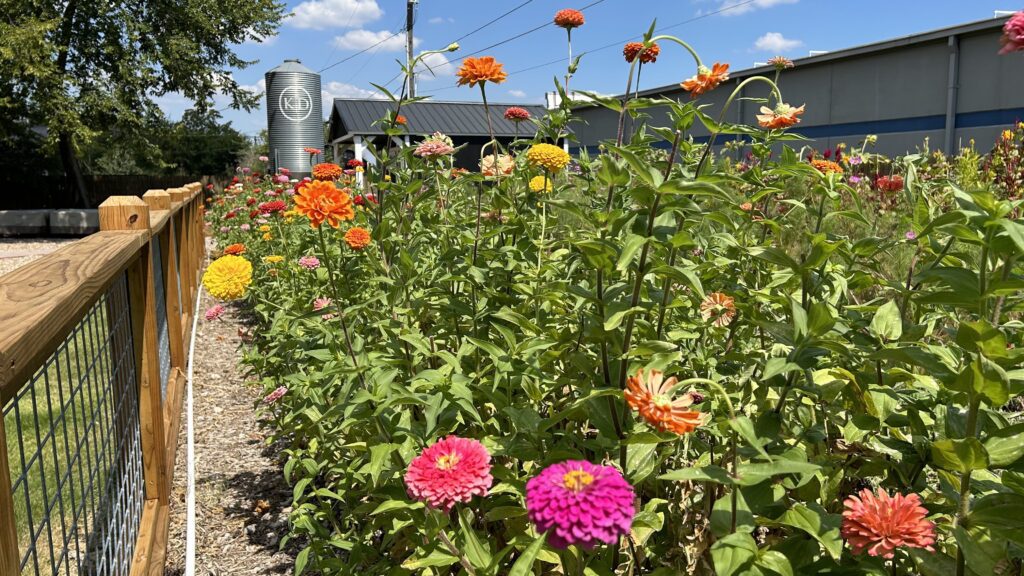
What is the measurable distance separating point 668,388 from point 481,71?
5.00 feet

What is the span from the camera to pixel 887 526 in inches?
36.5

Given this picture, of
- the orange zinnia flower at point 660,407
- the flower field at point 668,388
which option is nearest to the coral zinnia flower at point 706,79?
the flower field at point 668,388

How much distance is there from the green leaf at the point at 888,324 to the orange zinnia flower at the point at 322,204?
1.19 meters

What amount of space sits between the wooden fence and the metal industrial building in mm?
8551

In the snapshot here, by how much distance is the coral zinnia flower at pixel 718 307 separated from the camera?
158 centimetres

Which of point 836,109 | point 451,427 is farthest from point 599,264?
point 836,109

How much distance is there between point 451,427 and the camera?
1531mm

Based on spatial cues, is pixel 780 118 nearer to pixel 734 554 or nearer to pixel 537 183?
pixel 537 183

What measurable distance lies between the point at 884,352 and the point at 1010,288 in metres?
0.18

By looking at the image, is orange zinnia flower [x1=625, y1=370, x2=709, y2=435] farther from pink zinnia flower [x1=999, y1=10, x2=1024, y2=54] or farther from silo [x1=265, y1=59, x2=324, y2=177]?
silo [x1=265, y1=59, x2=324, y2=177]

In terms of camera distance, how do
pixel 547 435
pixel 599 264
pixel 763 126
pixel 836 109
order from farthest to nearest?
1. pixel 836 109
2. pixel 763 126
3. pixel 547 435
4. pixel 599 264

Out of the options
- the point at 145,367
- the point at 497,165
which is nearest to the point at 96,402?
the point at 145,367

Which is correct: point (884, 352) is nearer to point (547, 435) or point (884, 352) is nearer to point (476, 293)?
point (547, 435)

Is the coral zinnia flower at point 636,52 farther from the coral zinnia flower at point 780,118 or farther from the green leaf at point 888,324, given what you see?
the green leaf at point 888,324
